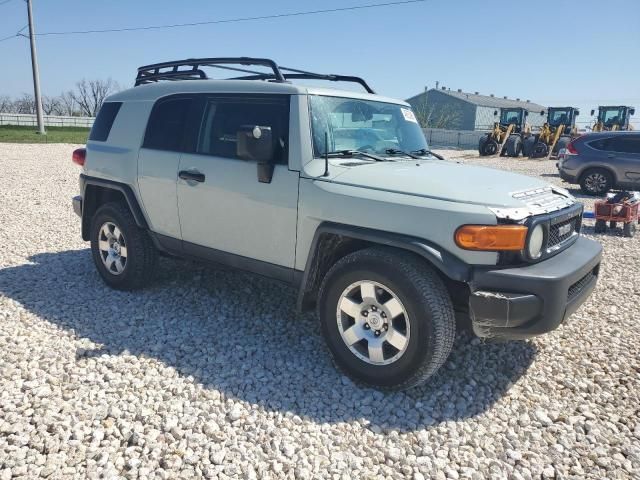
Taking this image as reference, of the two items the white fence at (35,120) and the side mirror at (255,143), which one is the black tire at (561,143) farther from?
the white fence at (35,120)

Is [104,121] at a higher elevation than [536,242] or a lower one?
higher

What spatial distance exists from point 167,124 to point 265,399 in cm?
260

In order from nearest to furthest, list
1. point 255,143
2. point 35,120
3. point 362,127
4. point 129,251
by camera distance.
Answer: point 255,143
point 362,127
point 129,251
point 35,120

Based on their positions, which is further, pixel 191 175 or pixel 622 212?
pixel 622 212

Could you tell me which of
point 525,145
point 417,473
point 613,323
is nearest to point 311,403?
point 417,473

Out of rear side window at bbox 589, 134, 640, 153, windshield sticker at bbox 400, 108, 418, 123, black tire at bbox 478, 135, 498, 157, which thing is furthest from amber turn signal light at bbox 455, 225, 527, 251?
black tire at bbox 478, 135, 498, 157

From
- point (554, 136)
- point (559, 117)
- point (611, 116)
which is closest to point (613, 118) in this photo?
point (611, 116)

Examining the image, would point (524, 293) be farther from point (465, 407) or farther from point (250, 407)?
point (250, 407)

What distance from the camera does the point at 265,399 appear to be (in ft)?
10.2

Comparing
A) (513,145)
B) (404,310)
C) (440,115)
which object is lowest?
(404,310)

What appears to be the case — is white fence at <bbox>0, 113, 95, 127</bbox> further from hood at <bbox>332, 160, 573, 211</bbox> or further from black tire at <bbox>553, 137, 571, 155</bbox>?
hood at <bbox>332, 160, 573, 211</bbox>

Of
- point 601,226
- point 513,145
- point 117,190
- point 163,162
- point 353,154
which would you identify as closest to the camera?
point 353,154

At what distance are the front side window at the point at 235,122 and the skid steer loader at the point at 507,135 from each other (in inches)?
937

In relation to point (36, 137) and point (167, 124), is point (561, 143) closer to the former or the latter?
point (167, 124)
